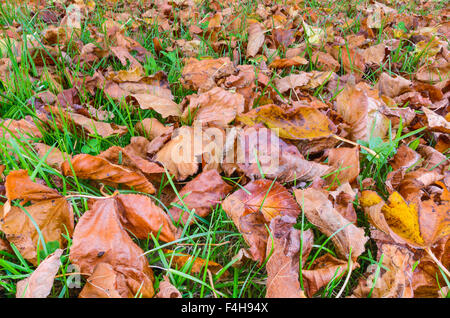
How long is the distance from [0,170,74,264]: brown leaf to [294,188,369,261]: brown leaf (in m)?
0.71

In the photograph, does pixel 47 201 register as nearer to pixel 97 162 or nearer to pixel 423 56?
pixel 97 162

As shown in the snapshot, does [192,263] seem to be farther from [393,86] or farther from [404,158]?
[393,86]

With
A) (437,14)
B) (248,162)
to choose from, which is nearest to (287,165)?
(248,162)

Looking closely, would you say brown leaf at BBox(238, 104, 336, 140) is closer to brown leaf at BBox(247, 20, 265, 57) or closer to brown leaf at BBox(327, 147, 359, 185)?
brown leaf at BBox(327, 147, 359, 185)

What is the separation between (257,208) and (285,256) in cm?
20

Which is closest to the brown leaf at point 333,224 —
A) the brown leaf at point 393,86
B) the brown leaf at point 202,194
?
the brown leaf at point 202,194

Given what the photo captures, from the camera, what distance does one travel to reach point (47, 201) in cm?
101

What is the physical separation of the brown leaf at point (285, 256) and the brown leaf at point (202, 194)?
217 mm

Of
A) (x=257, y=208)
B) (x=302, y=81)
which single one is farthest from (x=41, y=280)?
(x=302, y=81)

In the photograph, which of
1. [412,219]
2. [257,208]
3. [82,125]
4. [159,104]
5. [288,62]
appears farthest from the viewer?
[288,62]

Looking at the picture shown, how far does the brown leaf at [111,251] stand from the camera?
0.85m

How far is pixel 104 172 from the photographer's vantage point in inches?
42.0

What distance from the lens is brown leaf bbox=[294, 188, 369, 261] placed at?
3.00 ft

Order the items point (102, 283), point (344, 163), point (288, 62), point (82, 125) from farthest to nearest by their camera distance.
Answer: point (288, 62)
point (82, 125)
point (344, 163)
point (102, 283)
